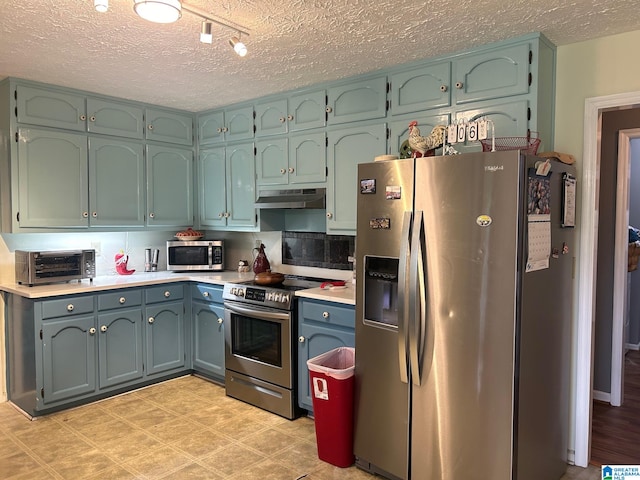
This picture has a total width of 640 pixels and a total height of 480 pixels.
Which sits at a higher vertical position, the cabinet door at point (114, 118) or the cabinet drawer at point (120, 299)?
the cabinet door at point (114, 118)

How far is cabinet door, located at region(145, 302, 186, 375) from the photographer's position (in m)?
3.87

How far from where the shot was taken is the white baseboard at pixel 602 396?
364cm

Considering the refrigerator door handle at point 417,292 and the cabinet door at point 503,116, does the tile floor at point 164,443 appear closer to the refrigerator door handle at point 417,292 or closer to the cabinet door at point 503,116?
the refrigerator door handle at point 417,292

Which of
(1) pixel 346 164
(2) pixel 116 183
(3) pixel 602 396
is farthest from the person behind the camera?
(2) pixel 116 183

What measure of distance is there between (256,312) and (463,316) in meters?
1.68

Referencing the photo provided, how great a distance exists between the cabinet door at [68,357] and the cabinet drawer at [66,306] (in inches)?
1.7

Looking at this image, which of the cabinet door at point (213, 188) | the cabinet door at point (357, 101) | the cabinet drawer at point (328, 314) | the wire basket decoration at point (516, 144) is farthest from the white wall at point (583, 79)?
the cabinet door at point (213, 188)

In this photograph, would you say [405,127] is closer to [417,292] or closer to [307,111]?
[307,111]

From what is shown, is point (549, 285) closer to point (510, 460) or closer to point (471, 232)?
point (471, 232)

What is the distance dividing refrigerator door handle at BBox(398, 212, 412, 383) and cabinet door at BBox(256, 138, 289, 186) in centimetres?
163

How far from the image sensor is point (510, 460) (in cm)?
209

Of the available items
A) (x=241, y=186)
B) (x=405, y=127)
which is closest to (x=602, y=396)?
(x=405, y=127)

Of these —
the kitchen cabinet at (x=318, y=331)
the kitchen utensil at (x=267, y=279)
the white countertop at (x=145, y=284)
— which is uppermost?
the kitchen utensil at (x=267, y=279)

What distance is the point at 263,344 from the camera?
3.43 m
